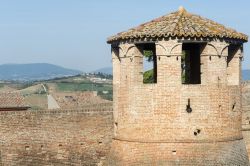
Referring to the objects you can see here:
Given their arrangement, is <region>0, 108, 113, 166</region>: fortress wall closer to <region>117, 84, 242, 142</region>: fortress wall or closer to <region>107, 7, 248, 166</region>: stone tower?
<region>107, 7, 248, 166</region>: stone tower

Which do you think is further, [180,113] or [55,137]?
[55,137]

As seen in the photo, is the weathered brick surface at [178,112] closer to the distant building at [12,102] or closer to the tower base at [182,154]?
the tower base at [182,154]

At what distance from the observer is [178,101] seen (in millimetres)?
14250

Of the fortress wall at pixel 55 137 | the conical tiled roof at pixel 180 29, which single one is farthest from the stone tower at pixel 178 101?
the fortress wall at pixel 55 137

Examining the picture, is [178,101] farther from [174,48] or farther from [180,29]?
[180,29]

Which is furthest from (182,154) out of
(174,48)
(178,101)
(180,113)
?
(174,48)

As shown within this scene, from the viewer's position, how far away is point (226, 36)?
47.5ft

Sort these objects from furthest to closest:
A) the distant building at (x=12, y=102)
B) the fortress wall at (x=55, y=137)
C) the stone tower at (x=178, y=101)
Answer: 1. the distant building at (x=12, y=102)
2. the fortress wall at (x=55, y=137)
3. the stone tower at (x=178, y=101)

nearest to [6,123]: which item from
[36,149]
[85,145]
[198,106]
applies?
[36,149]

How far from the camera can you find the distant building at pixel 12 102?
Answer: 123ft

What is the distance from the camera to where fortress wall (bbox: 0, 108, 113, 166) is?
17422 millimetres

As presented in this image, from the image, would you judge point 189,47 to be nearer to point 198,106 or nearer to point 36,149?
point 198,106

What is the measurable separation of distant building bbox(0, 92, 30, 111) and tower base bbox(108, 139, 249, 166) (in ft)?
77.8

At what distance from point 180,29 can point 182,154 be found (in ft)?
11.0
